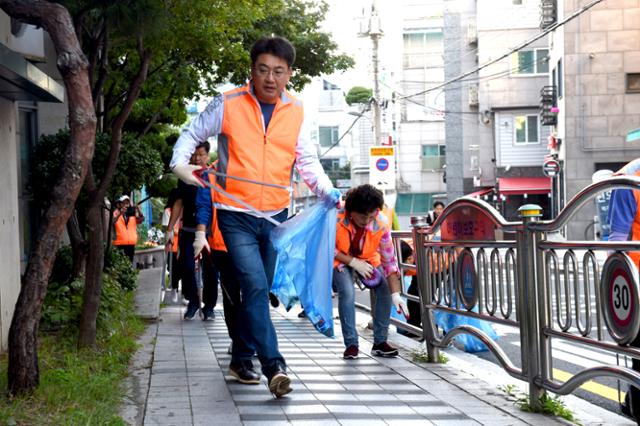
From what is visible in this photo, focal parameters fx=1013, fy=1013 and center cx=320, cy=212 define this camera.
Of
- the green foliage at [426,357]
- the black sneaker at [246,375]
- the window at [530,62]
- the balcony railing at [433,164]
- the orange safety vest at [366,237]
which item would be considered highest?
the window at [530,62]

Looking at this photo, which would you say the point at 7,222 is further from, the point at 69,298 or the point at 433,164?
the point at 433,164

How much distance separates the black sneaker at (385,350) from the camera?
27.0ft

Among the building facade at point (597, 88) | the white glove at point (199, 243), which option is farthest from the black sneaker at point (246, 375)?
the building facade at point (597, 88)

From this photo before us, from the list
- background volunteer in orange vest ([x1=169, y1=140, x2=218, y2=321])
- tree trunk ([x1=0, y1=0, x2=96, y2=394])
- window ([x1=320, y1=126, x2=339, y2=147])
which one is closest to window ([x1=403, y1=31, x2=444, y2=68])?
window ([x1=320, y1=126, x2=339, y2=147])

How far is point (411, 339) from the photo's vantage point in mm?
9969

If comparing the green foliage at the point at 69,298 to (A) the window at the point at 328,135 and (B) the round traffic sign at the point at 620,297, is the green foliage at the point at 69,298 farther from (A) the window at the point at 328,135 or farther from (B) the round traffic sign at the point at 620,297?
(A) the window at the point at 328,135

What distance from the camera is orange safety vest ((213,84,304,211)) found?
251 inches

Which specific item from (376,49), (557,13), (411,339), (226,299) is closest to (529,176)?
(557,13)

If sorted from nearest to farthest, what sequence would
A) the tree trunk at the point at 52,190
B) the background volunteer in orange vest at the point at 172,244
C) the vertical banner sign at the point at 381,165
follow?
the tree trunk at the point at 52,190 → the background volunteer in orange vest at the point at 172,244 → the vertical banner sign at the point at 381,165

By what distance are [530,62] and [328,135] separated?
2709 cm

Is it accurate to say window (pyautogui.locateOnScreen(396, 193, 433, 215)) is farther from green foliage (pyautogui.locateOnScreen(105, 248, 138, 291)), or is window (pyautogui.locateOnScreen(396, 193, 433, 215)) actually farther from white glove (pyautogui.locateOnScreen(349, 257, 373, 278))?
white glove (pyautogui.locateOnScreen(349, 257, 373, 278))

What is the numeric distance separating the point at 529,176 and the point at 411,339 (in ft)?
131

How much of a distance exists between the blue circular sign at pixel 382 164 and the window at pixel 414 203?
1493 inches

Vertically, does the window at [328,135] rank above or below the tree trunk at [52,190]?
above
